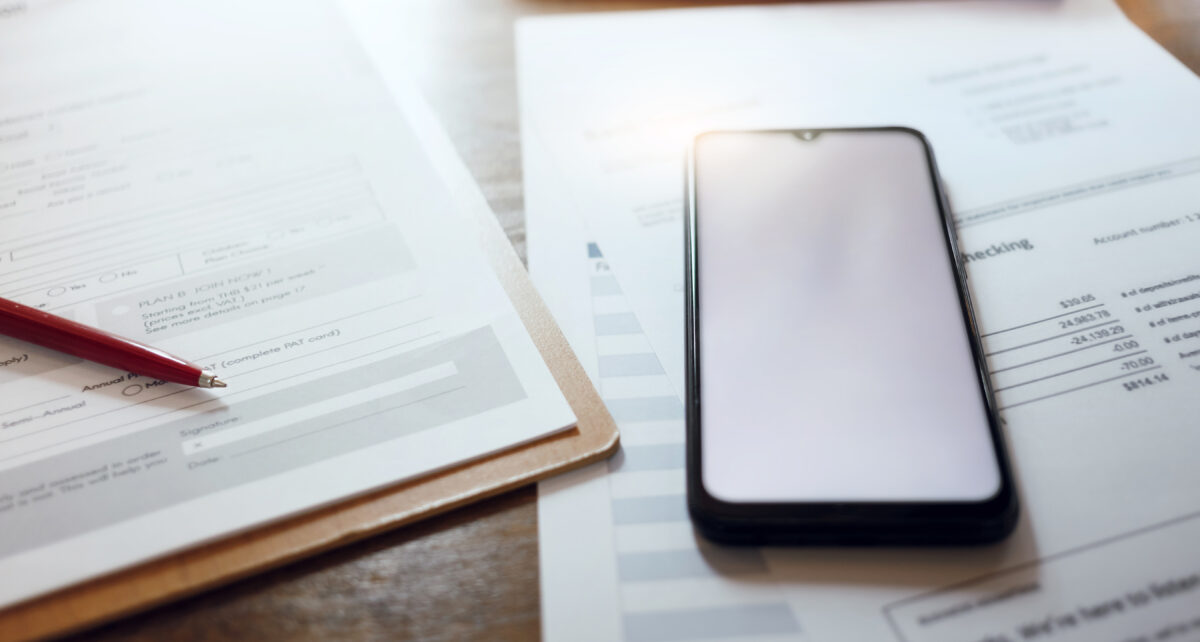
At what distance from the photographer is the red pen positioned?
1.19 ft

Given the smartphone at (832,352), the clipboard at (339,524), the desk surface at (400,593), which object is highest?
the smartphone at (832,352)

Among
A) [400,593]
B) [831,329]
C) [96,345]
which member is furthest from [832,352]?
[96,345]

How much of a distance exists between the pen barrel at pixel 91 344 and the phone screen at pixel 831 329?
9.8 inches

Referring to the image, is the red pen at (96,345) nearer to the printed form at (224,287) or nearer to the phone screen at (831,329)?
the printed form at (224,287)

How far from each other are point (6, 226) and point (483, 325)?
0.29 m

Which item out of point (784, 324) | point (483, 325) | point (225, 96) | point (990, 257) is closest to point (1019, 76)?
point (990, 257)

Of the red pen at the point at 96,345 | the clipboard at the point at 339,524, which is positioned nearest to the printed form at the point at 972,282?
the clipboard at the point at 339,524

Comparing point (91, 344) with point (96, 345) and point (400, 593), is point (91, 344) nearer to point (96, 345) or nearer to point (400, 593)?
point (96, 345)

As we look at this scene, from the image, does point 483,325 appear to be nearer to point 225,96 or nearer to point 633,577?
point 633,577

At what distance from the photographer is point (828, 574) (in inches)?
12.5

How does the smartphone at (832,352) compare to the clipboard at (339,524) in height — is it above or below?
above

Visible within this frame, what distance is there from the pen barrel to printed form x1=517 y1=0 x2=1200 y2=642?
0.19 m

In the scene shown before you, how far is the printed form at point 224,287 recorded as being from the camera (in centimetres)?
34

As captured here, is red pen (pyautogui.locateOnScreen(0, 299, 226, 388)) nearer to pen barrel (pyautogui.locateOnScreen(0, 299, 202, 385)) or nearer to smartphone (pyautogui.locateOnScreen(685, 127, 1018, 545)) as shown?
pen barrel (pyautogui.locateOnScreen(0, 299, 202, 385))
